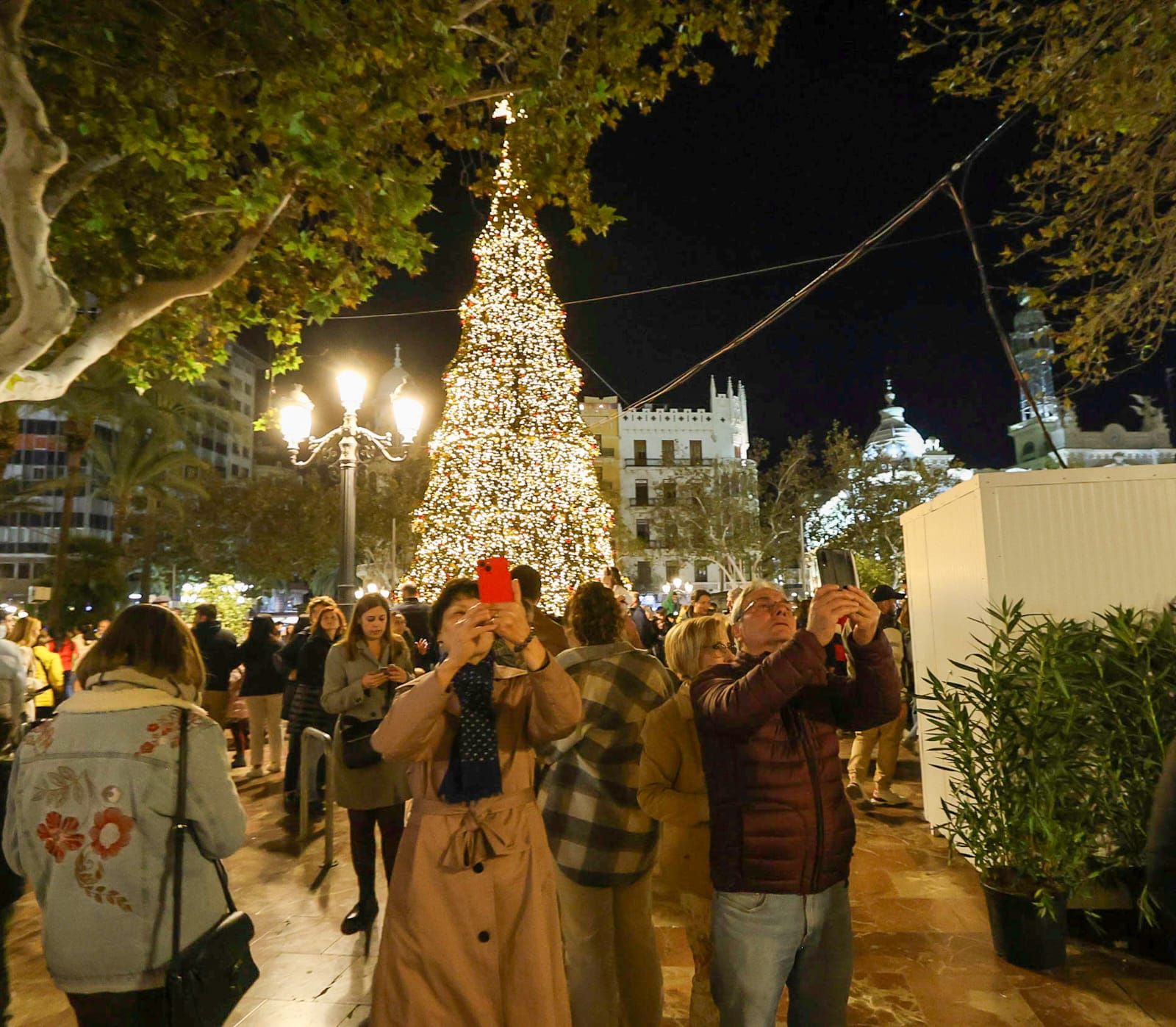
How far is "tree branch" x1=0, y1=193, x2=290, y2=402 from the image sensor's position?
18.9 feet

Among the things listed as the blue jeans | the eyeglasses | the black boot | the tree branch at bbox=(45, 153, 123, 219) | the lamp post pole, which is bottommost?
the black boot

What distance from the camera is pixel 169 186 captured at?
6.95 metres

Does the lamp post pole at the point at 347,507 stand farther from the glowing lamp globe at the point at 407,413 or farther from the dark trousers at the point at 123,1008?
the dark trousers at the point at 123,1008

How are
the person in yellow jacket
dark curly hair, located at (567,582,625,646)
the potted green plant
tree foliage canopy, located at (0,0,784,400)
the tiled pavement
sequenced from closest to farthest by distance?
dark curly hair, located at (567,582,625,646) < the tiled pavement < the potted green plant < tree foliage canopy, located at (0,0,784,400) < the person in yellow jacket

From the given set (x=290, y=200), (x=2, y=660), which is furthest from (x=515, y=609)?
(x=290, y=200)

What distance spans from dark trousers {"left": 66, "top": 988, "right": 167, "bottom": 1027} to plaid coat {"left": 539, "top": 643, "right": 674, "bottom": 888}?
1.44 m

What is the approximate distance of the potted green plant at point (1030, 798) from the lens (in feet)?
13.1

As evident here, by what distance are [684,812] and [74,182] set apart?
243 inches

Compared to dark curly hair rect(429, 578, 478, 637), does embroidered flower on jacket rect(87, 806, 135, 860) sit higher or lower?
lower

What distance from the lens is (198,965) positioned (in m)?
2.32

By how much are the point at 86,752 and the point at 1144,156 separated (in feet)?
26.5

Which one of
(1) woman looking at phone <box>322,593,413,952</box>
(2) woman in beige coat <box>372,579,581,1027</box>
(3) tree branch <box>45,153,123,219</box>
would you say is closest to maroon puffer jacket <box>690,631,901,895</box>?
(2) woman in beige coat <box>372,579,581,1027</box>

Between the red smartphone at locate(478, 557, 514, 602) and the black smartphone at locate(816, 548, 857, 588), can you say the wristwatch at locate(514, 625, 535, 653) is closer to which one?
the red smartphone at locate(478, 557, 514, 602)

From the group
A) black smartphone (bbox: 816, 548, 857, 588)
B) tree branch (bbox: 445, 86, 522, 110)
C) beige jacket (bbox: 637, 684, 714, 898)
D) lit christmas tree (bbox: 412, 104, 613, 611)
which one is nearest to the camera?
black smartphone (bbox: 816, 548, 857, 588)
